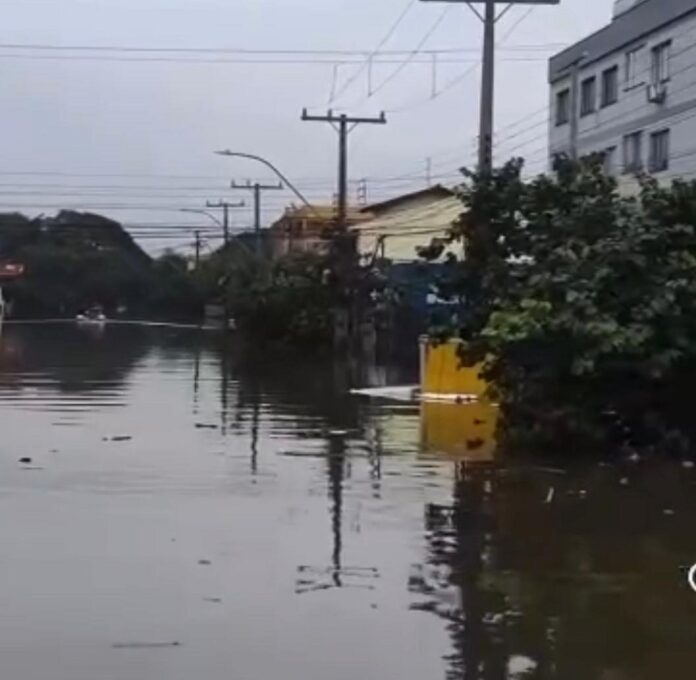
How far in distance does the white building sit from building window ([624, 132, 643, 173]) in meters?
0.03

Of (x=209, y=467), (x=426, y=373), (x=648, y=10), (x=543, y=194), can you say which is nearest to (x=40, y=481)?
(x=209, y=467)

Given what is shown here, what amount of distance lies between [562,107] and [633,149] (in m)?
8.35

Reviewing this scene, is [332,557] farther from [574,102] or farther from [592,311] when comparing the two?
[574,102]

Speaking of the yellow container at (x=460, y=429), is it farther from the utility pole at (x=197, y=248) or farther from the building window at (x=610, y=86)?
the utility pole at (x=197, y=248)

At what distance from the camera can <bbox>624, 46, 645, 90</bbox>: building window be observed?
180 ft

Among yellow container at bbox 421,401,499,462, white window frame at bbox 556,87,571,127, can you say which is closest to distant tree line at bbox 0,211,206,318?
white window frame at bbox 556,87,571,127

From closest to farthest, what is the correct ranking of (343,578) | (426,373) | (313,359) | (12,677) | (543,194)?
(12,677) → (343,578) → (543,194) → (426,373) → (313,359)

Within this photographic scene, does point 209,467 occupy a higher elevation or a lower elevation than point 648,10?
lower

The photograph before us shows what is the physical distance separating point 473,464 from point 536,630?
893 cm

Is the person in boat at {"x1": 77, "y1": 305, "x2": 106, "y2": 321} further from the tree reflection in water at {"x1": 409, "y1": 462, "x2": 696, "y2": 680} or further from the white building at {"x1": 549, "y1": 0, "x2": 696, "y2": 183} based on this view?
the tree reflection in water at {"x1": 409, "y1": 462, "x2": 696, "y2": 680}

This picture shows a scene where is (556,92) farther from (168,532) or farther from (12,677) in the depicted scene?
(12,677)

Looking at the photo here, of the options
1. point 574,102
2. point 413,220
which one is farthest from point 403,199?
point 574,102

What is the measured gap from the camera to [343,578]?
11562 mm

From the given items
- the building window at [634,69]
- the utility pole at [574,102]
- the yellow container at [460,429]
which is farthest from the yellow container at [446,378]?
the building window at [634,69]
